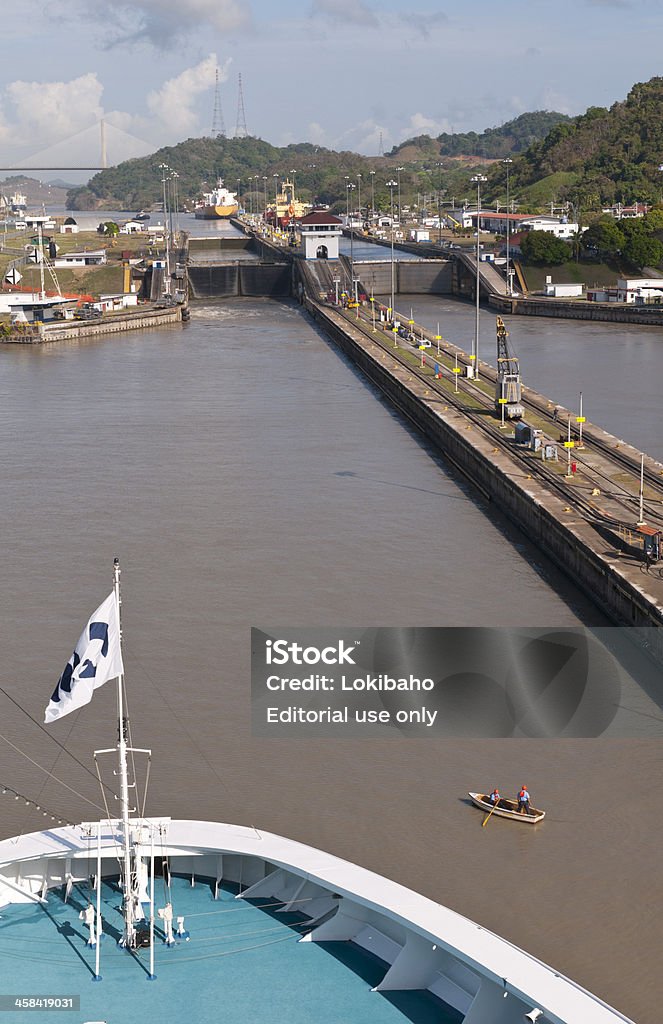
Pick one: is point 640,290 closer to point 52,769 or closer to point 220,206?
point 52,769

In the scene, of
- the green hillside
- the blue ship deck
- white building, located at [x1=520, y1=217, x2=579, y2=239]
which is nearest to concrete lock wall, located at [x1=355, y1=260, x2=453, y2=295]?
white building, located at [x1=520, y1=217, x2=579, y2=239]

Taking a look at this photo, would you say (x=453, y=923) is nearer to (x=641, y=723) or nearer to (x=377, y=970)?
(x=377, y=970)

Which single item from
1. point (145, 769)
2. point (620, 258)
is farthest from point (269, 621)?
point (620, 258)

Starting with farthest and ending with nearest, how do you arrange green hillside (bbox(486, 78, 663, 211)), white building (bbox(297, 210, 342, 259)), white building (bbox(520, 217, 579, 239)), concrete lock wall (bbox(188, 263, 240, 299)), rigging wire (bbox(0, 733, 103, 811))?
green hillside (bbox(486, 78, 663, 211)) → white building (bbox(520, 217, 579, 239)) → white building (bbox(297, 210, 342, 259)) → concrete lock wall (bbox(188, 263, 240, 299)) → rigging wire (bbox(0, 733, 103, 811))

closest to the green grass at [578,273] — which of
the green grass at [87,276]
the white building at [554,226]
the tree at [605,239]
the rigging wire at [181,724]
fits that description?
the tree at [605,239]

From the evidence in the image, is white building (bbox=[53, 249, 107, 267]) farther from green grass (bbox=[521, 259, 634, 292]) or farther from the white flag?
the white flag

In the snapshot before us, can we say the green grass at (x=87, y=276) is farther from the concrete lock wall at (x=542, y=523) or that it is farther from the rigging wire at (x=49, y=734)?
the rigging wire at (x=49, y=734)

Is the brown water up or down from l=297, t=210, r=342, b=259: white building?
down
